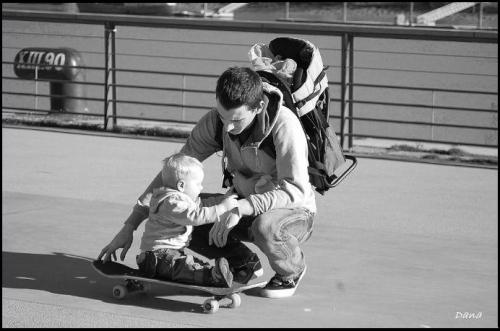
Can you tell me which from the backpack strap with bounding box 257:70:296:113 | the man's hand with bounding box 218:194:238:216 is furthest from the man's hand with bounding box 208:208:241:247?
the backpack strap with bounding box 257:70:296:113

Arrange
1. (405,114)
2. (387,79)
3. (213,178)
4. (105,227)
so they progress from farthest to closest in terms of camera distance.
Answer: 1. (387,79)
2. (405,114)
3. (213,178)
4. (105,227)

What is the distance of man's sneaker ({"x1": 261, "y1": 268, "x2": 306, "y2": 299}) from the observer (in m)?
5.74

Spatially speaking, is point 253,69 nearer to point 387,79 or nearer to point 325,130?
point 325,130

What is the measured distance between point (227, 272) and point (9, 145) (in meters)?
6.38

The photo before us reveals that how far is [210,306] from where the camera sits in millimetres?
5375

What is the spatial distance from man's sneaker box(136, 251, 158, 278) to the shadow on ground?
0.60 ft

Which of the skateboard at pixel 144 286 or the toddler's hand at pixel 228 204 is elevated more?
the toddler's hand at pixel 228 204

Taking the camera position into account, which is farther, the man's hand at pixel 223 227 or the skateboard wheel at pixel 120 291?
the skateboard wheel at pixel 120 291

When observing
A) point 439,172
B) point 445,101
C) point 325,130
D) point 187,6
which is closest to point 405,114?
point 445,101

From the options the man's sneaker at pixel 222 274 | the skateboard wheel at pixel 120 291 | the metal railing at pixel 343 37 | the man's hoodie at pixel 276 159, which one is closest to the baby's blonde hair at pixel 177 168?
the man's hoodie at pixel 276 159

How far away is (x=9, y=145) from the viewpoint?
1123 cm

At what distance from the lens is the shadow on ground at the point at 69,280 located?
5605 mm

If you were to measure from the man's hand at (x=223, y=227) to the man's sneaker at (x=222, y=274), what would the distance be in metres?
0.11

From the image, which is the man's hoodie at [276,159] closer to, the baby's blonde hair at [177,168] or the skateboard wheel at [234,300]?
the baby's blonde hair at [177,168]
